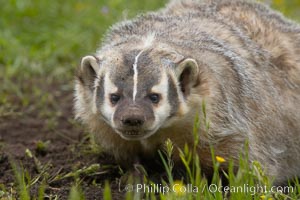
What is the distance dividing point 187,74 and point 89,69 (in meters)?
0.59

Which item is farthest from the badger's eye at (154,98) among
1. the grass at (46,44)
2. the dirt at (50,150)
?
the grass at (46,44)

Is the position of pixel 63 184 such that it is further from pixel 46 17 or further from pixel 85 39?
pixel 46 17

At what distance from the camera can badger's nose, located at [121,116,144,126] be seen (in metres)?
4.11

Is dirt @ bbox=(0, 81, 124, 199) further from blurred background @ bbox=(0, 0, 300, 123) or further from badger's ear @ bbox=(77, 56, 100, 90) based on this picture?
badger's ear @ bbox=(77, 56, 100, 90)

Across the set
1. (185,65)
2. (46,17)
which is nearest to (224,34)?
(185,65)

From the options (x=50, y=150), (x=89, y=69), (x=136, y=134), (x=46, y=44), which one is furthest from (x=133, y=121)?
(x=46, y=44)

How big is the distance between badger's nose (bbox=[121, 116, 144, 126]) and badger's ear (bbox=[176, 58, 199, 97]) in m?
0.45

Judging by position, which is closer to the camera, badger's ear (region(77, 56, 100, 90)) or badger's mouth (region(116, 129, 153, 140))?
badger's mouth (region(116, 129, 153, 140))

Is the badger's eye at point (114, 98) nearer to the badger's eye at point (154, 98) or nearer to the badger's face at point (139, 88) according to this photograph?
the badger's face at point (139, 88)

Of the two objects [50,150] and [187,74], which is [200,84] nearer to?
[187,74]

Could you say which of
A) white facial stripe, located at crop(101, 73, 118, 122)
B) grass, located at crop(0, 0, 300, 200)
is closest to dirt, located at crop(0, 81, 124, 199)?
grass, located at crop(0, 0, 300, 200)

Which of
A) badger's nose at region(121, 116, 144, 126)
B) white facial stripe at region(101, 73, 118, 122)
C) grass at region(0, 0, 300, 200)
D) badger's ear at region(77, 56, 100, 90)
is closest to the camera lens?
badger's nose at region(121, 116, 144, 126)

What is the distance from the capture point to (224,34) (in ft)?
17.3

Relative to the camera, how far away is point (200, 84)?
4.55 meters
